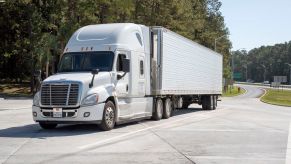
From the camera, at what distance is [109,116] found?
16.3m

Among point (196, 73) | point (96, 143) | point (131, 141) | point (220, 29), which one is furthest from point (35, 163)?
point (220, 29)

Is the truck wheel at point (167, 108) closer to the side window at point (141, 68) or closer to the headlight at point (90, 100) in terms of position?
the side window at point (141, 68)

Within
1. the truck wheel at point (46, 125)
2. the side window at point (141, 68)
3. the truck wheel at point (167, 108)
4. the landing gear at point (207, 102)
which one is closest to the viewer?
the truck wheel at point (46, 125)

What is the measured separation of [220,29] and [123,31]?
89.2 meters

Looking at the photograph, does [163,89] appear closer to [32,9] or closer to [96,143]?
[96,143]

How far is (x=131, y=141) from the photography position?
44.6 feet

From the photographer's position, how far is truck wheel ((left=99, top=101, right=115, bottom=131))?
Result: 16031 millimetres

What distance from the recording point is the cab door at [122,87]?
1702 centimetres

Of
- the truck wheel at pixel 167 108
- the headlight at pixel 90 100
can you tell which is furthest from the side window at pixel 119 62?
the truck wheel at pixel 167 108

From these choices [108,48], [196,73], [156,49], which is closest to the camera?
[108,48]

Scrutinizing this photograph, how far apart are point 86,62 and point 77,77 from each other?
1.37m

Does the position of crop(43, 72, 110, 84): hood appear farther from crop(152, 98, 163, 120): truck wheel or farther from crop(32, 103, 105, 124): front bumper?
crop(152, 98, 163, 120): truck wheel

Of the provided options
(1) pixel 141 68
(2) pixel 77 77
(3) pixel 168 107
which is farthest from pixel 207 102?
(2) pixel 77 77

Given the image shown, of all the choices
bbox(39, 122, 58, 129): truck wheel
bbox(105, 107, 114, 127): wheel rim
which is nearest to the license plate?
bbox(39, 122, 58, 129): truck wheel
